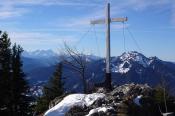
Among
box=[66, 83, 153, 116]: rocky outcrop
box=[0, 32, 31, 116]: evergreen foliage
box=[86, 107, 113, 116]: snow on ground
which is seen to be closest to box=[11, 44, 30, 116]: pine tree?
box=[0, 32, 31, 116]: evergreen foliage

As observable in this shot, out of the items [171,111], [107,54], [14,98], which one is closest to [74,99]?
[107,54]

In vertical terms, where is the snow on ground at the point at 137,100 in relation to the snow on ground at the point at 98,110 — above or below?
above

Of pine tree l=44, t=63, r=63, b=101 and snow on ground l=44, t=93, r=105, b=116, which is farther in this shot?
pine tree l=44, t=63, r=63, b=101

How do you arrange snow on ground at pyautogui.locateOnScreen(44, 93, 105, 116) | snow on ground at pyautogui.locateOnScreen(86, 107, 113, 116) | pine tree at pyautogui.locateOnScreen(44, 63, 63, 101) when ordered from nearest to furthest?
snow on ground at pyautogui.locateOnScreen(86, 107, 113, 116) < snow on ground at pyautogui.locateOnScreen(44, 93, 105, 116) < pine tree at pyautogui.locateOnScreen(44, 63, 63, 101)

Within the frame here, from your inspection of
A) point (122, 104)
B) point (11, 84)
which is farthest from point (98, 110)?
point (11, 84)

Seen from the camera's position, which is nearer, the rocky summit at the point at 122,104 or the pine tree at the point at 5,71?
the rocky summit at the point at 122,104

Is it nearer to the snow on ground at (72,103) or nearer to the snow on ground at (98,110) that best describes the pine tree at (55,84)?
the snow on ground at (72,103)

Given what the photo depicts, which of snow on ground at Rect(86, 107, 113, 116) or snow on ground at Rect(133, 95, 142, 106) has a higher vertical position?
snow on ground at Rect(133, 95, 142, 106)

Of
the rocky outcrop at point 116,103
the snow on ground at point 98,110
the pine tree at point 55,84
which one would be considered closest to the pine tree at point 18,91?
the pine tree at point 55,84

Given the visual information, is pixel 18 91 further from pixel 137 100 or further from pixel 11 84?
pixel 137 100

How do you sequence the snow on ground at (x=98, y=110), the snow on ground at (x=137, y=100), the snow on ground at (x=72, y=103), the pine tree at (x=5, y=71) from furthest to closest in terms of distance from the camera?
the pine tree at (x=5, y=71) → the snow on ground at (x=72, y=103) → the snow on ground at (x=137, y=100) → the snow on ground at (x=98, y=110)

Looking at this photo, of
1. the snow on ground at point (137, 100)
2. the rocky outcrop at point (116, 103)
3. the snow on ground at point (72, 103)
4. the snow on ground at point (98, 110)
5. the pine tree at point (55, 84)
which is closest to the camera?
the rocky outcrop at point (116, 103)

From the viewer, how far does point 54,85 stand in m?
56.6

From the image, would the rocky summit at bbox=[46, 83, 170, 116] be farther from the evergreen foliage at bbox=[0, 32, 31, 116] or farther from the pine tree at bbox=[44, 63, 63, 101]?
the pine tree at bbox=[44, 63, 63, 101]
